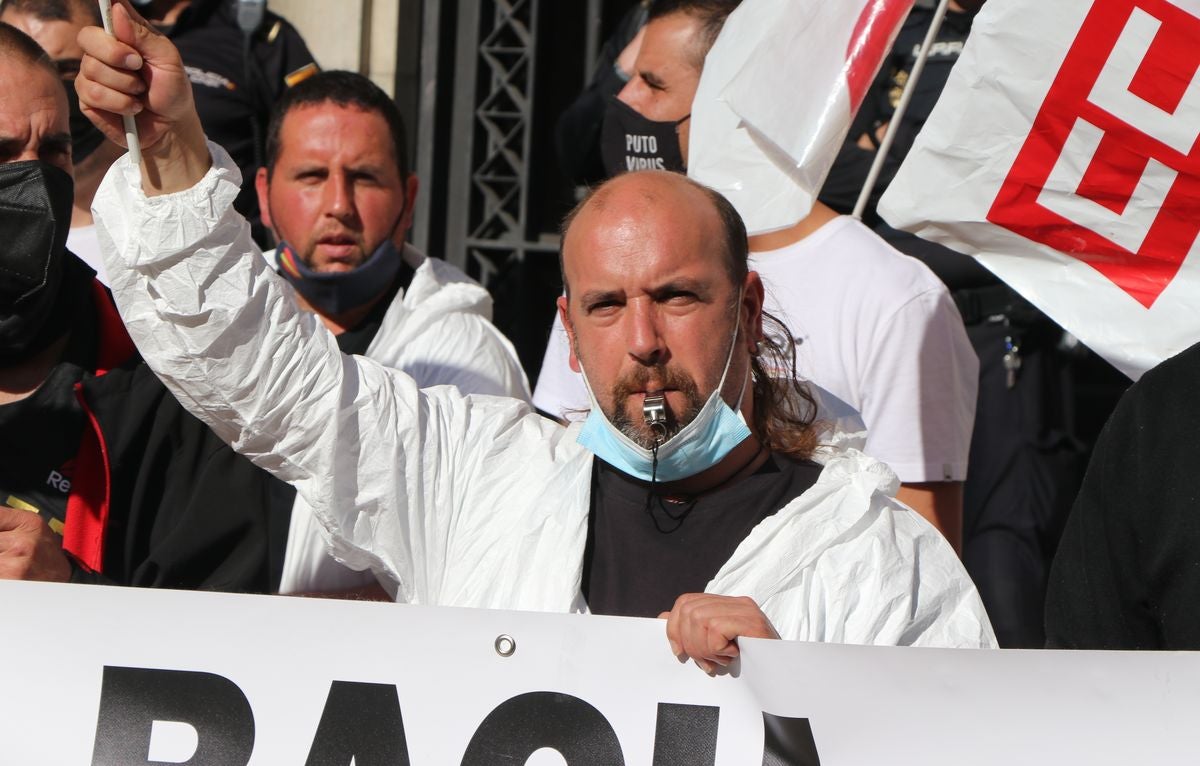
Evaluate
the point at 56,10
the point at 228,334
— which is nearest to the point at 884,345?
the point at 228,334

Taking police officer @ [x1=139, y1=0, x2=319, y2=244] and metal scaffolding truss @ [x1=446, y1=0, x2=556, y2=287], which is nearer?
police officer @ [x1=139, y1=0, x2=319, y2=244]

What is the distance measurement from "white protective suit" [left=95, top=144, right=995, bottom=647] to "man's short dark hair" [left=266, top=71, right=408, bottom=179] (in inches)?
48.3

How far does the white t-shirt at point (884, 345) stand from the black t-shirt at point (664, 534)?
0.59 metres

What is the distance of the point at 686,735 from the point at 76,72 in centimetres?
266

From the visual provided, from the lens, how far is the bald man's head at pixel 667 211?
2559mm

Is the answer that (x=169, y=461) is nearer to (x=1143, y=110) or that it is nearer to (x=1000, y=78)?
(x=1000, y=78)

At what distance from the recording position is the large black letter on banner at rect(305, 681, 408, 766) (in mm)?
2225

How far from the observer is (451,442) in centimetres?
262

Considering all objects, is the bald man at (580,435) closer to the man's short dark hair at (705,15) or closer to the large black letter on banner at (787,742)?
the large black letter on banner at (787,742)

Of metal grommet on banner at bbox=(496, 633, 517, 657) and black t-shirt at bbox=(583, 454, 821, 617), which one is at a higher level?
black t-shirt at bbox=(583, 454, 821, 617)

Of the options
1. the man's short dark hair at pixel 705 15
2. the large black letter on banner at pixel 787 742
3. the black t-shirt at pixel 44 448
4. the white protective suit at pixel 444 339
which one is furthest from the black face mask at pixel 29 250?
the man's short dark hair at pixel 705 15

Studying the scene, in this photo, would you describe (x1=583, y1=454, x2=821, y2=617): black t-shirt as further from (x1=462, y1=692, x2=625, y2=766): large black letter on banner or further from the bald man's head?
the bald man's head

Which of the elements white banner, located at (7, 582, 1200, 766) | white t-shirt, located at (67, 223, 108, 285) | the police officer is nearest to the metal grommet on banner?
white banner, located at (7, 582, 1200, 766)

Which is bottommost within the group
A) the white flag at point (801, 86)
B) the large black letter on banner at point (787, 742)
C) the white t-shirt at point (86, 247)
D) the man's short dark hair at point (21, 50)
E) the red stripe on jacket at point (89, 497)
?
the red stripe on jacket at point (89, 497)
